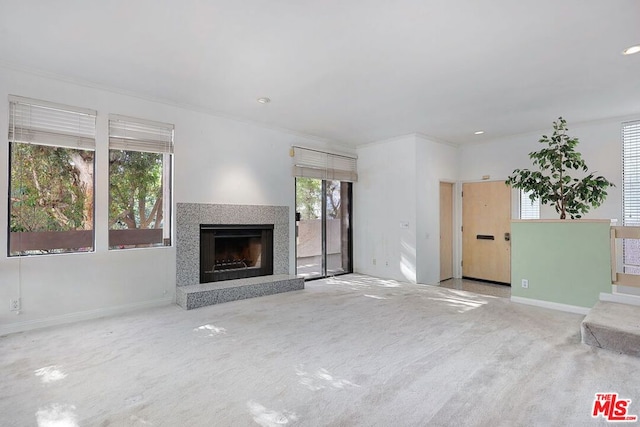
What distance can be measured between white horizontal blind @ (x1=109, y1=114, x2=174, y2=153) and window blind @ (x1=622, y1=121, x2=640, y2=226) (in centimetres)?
644

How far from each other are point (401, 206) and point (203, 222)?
3445 mm

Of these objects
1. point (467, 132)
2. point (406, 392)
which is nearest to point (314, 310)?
point (406, 392)

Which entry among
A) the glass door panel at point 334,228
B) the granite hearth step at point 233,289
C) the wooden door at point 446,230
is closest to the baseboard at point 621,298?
the wooden door at point 446,230

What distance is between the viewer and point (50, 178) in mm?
3676

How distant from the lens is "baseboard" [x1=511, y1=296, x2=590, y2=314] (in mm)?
4074

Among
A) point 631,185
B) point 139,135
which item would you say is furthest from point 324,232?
point 631,185

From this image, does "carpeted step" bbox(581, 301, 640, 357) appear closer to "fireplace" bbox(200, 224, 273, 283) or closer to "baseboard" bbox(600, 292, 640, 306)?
"baseboard" bbox(600, 292, 640, 306)

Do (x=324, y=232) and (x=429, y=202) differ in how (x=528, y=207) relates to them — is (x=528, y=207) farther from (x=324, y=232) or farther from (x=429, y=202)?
(x=324, y=232)

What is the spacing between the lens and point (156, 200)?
4.41 m

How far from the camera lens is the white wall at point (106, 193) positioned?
3414mm

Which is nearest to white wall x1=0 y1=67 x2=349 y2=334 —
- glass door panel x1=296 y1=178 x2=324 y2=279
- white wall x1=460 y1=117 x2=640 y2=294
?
glass door panel x1=296 y1=178 x2=324 y2=279

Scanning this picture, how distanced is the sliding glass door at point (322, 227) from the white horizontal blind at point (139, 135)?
7.74 ft

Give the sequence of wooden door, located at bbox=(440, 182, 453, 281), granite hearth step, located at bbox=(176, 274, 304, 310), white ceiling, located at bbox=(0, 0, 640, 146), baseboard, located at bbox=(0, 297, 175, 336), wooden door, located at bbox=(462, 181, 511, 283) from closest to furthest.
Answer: white ceiling, located at bbox=(0, 0, 640, 146) → baseboard, located at bbox=(0, 297, 175, 336) → granite hearth step, located at bbox=(176, 274, 304, 310) → wooden door, located at bbox=(462, 181, 511, 283) → wooden door, located at bbox=(440, 182, 453, 281)

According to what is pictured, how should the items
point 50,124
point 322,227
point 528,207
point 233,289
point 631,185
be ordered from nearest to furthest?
point 50,124, point 233,289, point 631,185, point 528,207, point 322,227
